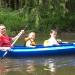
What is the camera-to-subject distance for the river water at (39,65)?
10540mm

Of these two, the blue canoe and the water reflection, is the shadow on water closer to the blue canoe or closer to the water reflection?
the water reflection

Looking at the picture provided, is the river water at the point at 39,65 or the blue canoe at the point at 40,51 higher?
the blue canoe at the point at 40,51

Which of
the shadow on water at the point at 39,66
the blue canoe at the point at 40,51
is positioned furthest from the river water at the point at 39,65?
the blue canoe at the point at 40,51

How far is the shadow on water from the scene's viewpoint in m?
10.5

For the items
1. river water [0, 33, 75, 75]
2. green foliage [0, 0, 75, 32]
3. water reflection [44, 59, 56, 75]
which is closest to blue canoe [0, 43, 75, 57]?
river water [0, 33, 75, 75]

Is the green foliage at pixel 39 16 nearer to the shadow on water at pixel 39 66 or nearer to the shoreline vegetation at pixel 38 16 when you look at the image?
the shoreline vegetation at pixel 38 16

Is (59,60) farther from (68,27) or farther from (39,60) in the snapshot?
(68,27)

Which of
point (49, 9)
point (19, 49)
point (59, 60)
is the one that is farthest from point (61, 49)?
point (49, 9)

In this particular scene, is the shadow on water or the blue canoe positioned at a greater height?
the blue canoe

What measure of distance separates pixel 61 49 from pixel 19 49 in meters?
1.28

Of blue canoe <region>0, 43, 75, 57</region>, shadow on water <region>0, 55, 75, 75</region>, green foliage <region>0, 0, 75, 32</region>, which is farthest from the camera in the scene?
green foliage <region>0, 0, 75, 32</region>

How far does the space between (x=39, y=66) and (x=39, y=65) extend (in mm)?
180

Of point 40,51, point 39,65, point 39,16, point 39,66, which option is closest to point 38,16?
point 39,16

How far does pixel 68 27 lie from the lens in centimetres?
2295
